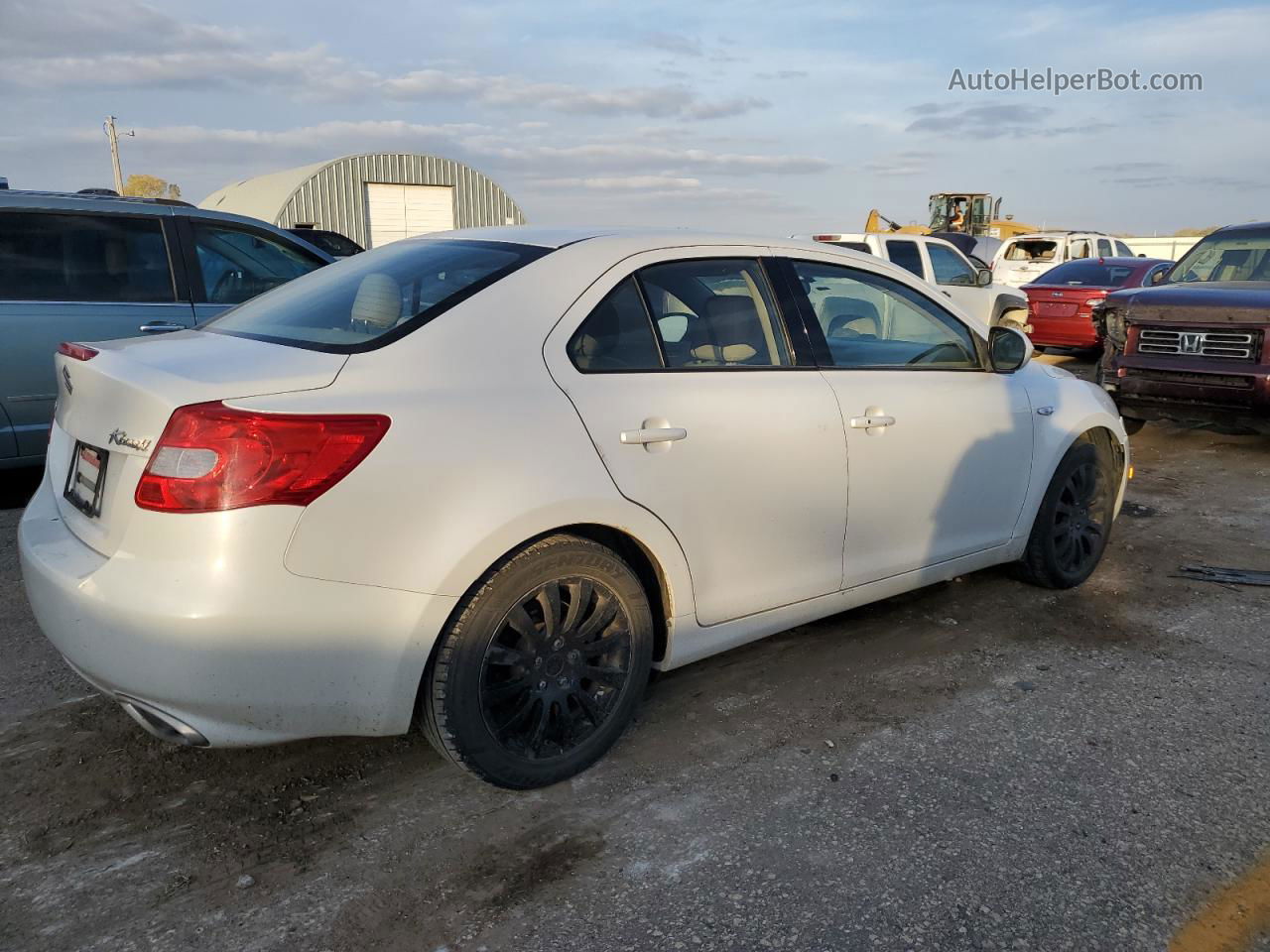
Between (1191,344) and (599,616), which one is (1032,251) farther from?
(599,616)

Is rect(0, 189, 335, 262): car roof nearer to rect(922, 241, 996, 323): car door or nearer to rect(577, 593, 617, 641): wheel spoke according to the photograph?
rect(577, 593, 617, 641): wheel spoke

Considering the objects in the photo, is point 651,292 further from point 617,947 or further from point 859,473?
point 617,947

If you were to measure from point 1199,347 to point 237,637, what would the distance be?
7363 mm

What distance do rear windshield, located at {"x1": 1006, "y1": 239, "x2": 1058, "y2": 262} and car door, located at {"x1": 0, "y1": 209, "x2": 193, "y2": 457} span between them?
54.9ft

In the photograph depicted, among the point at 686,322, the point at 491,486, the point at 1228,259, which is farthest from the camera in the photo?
the point at 1228,259

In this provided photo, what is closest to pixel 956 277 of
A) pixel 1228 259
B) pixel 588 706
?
pixel 1228 259

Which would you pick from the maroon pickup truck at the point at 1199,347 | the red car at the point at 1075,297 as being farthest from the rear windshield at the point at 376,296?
the red car at the point at 1075,297

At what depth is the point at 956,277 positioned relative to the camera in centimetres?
1353

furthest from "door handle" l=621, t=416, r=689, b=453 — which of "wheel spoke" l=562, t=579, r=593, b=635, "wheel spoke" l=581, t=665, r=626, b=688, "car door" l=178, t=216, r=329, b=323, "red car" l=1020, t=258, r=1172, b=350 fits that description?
"red car" l=1020, t=258, r=1172, b=350

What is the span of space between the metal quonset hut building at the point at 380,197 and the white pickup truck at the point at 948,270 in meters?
24.6

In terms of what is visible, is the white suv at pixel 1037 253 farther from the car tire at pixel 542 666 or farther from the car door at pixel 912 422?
the car tire at pixel 542 666

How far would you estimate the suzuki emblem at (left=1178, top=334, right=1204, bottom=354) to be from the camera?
7457 mm

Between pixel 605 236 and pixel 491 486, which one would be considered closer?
pixel 491 486

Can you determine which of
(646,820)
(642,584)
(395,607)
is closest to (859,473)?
(642,584)
